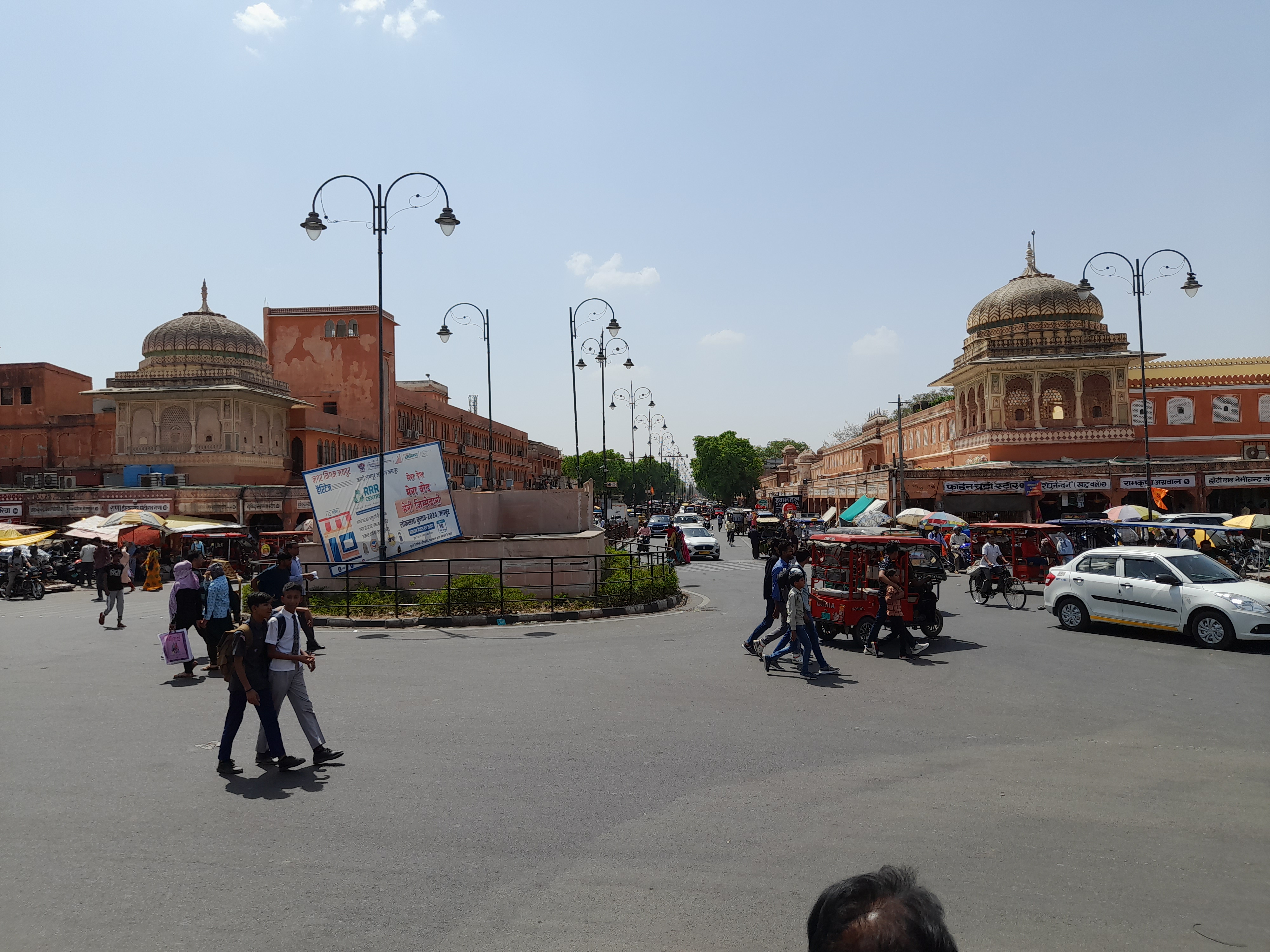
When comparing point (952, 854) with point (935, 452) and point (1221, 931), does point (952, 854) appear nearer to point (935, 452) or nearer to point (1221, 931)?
point (1221, 931)

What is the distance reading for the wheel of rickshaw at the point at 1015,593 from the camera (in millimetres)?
18422

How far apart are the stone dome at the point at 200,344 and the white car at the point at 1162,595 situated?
4069 centimetres

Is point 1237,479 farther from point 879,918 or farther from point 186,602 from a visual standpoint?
point 879,918

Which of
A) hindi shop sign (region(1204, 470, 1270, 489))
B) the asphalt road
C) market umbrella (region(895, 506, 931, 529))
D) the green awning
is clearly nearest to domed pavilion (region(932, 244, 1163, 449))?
hindi shop sign (region(1204, 470, 1270, 489))

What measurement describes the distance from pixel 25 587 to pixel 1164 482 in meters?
44.4

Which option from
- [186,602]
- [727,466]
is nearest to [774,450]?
[727,466]

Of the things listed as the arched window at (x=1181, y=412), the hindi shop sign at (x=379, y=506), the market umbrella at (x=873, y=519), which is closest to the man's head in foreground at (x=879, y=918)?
the hindi shop sign at (x=379, y=506)

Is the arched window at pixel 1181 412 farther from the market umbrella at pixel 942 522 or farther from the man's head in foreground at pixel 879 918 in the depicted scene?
the man's head in foreground at pixel 879 918

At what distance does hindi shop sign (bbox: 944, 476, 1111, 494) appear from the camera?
4084cm

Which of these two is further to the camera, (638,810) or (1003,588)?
(1003,588)

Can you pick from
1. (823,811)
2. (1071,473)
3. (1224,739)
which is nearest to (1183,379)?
(1071,473)

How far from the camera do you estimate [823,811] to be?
601 cm

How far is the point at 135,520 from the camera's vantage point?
29.0m

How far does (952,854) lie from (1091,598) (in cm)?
1080
